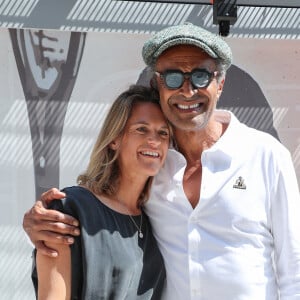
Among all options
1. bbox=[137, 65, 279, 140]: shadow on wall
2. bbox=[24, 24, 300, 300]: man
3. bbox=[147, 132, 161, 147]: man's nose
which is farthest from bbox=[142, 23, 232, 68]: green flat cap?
bbox=[137, 65, 279, 140]: shadow on wall

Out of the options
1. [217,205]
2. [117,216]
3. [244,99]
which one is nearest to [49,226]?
[117,216]

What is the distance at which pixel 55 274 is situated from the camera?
5.85 ft

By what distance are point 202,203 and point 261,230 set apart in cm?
22

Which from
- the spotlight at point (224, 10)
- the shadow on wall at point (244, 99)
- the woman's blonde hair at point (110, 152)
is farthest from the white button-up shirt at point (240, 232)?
the shadow on wall at point (244, 99)

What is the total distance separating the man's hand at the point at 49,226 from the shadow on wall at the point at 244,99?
7.14 ft

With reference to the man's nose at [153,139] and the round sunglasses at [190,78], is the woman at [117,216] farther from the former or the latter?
the round sunglasses at [190,78]

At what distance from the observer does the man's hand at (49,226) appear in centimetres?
178

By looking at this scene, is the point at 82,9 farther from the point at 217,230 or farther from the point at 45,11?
the point at 217,230

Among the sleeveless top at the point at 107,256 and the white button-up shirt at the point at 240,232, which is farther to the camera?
the white button-up shirt at the point at 240,232

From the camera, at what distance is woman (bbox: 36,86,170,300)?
1.80m

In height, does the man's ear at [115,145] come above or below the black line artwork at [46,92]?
below

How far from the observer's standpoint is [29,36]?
12.2ft

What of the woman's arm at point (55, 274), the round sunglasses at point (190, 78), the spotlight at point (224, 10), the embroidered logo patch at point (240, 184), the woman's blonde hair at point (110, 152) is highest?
the spotlight at point (224, 10)

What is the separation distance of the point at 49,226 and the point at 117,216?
27cm
